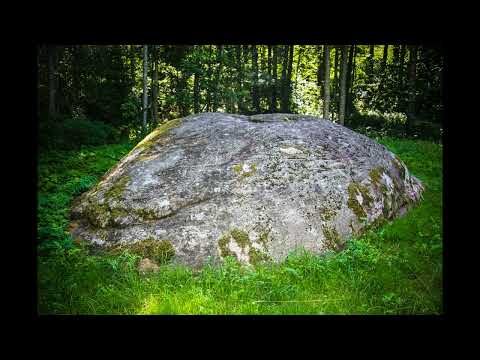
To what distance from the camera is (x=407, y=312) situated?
3412 millimetres

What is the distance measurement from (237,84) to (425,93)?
9246 millimetres

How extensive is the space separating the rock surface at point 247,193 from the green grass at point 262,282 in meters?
0.33

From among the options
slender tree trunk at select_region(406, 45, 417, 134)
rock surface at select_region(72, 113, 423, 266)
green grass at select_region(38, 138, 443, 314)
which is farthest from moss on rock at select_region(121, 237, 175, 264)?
slender tree trunk at select_region(406, 45, 417, 134)

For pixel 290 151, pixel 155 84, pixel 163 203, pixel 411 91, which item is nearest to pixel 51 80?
pixel 155 84

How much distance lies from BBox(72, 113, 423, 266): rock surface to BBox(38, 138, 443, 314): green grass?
327 mm

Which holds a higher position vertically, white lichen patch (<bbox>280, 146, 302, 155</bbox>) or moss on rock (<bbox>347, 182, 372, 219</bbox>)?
white lichen patch (<bbox>280, 146, 302, 155</bbox>)

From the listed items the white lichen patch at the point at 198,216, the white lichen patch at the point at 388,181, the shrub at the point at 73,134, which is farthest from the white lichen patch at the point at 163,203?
the shrub at the point at 73,134

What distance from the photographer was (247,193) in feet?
16.4

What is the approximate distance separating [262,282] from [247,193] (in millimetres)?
1563

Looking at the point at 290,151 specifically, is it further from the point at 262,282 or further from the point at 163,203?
the point at 262,282

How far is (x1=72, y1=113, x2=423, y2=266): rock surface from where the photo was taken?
4.52 metres

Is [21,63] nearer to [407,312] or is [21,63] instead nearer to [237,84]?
[407,312]

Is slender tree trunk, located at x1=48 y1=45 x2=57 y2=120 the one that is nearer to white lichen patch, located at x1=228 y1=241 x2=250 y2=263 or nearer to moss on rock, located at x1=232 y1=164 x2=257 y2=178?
moss on rock, located at x1=232 y1=164 x2=257 y2=178

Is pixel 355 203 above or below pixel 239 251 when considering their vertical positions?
above
